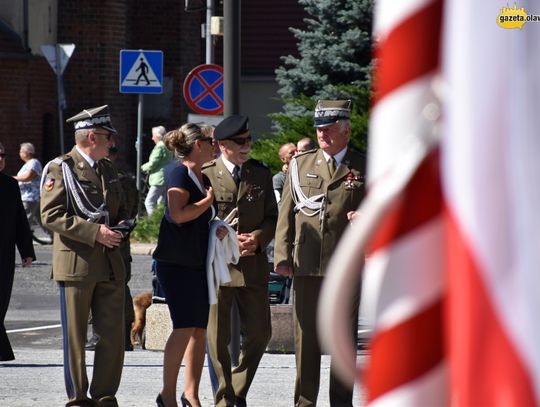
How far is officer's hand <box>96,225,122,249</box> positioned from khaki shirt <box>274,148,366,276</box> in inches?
40.7

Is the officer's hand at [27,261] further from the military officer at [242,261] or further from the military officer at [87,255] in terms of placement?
the military officer at [242,261]

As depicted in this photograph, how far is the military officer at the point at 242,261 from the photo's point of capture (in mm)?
8328

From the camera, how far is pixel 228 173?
8391mm

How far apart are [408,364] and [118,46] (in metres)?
29.0

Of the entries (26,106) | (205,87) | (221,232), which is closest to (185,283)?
(221,232)

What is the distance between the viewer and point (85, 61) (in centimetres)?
2986

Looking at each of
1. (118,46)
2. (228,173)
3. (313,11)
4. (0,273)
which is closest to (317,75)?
(313,11)

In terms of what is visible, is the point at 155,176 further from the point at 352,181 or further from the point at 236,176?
the point at 352,181

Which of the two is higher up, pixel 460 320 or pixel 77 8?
pixel 77 8

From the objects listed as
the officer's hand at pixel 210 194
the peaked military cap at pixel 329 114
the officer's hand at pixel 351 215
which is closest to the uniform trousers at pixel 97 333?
the officer's hand at pixel 210 194

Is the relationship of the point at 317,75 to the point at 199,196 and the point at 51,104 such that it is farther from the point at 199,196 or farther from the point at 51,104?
the point at 199,196

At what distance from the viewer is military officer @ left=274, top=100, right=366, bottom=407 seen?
817 cm

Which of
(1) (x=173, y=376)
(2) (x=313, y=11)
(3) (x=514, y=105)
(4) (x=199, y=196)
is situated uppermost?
(2) (x=313, y=11)

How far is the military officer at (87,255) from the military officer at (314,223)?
1.06 metres
